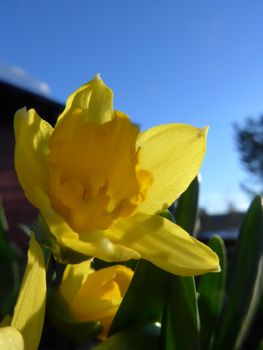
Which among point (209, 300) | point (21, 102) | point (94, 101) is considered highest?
point (94, 101)

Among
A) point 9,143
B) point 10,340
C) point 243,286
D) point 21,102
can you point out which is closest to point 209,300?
point 243,286

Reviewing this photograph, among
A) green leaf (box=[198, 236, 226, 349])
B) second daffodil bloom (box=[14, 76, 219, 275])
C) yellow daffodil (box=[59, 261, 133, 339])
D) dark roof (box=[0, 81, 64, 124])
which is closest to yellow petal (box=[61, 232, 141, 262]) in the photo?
second daffodil bloom (box=[14, 76, 219, 275])

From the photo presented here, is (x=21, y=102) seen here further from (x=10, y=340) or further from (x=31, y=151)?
(x=10, y=340)

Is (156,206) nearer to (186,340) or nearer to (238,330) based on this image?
(186,340)

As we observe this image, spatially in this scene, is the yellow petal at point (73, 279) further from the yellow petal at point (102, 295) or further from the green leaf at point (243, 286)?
the green leaf at point (243, 286)

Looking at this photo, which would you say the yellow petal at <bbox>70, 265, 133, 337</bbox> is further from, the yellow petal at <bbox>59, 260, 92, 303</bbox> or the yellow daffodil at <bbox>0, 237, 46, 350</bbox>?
the yellow daffodil at <bbox>0, 237, 46, 350</bbox>
